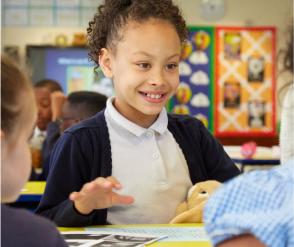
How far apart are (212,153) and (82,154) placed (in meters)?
0.43

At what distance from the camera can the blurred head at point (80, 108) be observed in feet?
10.9

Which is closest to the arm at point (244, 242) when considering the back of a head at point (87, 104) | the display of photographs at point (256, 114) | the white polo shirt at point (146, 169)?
the white polo shirt at point (146, 169)

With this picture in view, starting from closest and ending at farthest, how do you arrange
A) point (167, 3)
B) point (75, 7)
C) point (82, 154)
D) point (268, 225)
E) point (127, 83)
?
point (268, 225)
point (82, 154)
point (127, 83)
point (167, 3)
point (75, 7)

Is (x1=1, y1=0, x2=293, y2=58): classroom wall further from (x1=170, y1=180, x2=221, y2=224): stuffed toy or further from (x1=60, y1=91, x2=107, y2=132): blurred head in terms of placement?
(x1=170, y1=180, x2=221, y2=224): stuffed toy

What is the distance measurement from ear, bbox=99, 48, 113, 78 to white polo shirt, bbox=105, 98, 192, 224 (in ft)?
0.32

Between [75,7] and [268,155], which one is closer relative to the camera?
[268,155]

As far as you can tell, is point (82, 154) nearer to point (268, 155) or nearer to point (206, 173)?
point (206, 173)

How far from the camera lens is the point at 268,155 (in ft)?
14.8

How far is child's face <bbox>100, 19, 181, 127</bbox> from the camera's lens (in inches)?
69.1

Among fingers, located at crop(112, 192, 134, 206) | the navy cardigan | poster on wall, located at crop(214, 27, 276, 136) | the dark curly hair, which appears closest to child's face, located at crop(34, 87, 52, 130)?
the dark curly hair

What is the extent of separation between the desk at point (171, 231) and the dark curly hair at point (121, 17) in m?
0.62

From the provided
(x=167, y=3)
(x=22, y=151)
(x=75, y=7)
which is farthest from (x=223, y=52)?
(x=22, y=151)

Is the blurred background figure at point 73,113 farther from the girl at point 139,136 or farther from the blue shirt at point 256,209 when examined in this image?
the blue shirt at point 256,209

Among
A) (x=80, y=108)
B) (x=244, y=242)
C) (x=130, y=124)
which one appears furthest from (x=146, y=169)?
(x=80, y=108)
